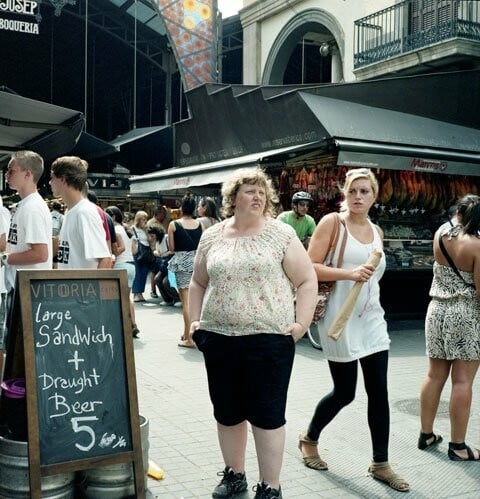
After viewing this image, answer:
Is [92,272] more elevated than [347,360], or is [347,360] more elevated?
[92,272]

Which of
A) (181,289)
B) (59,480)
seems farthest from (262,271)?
(181,289)

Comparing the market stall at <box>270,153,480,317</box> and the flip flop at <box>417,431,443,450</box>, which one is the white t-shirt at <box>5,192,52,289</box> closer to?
the flip flop at <box>417,431,443,450</box>

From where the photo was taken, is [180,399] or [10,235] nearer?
[10,235]

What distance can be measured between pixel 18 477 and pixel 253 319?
1.46m

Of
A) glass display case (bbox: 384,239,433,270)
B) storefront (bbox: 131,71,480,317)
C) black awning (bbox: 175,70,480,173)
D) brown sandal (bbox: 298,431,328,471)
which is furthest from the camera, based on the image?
black awning (bbox: 175,70,480,173)

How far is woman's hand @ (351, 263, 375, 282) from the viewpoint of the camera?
13.3ft

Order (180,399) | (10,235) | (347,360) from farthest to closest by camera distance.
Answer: (180,399)
(10,235)
(347,360)

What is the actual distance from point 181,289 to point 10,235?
387 cm

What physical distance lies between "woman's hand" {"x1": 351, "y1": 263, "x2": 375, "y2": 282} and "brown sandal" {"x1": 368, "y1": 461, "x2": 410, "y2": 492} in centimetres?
116

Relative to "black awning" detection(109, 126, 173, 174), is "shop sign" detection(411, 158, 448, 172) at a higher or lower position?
lower

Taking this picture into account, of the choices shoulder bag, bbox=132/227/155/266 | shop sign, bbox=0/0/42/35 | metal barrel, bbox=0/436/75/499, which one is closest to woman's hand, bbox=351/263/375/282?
metal barrel, bbox=0/436/75/499

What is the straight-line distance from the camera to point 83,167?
4.95m

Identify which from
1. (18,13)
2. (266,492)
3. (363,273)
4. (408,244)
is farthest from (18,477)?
(18,13)

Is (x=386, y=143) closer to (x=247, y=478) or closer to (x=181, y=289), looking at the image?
(x=181, y=289)
